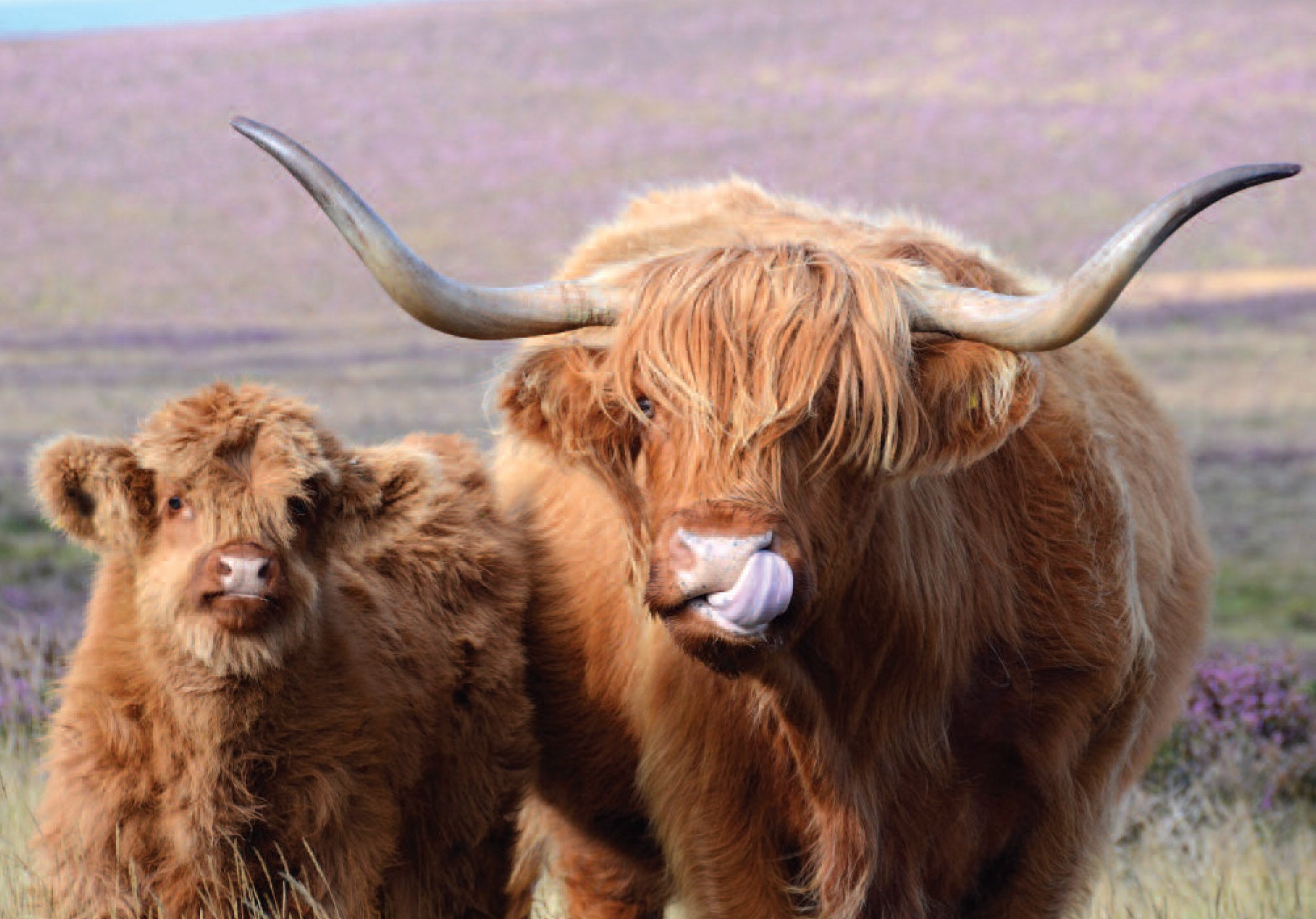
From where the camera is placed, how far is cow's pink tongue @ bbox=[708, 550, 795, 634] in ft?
10.1

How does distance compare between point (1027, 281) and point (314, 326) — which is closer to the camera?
point (1027, 281)

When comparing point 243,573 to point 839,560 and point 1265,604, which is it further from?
point 1265,604

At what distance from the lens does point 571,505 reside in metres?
5.13

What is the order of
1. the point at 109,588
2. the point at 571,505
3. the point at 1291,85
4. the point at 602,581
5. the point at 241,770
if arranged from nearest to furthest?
1. the point at 241,770
2. the point at 109,588
3. the point at 602,581
4. the point at 571,505
5. the point at 1291,85

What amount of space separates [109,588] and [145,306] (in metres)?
33.5

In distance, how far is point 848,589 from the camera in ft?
12.5

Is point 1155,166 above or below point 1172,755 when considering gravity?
above

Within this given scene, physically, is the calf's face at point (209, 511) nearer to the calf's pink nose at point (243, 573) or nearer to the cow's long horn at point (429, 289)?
the calf's pink nose at point (243, 573)

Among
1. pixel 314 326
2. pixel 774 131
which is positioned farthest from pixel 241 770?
pixel 774 131

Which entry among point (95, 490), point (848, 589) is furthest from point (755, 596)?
point (95, 490)

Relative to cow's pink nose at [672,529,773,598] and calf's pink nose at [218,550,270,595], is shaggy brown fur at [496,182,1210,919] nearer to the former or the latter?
cow's pink nose at [672,529,773,598]

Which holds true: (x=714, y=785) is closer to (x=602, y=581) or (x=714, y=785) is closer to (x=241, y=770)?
(x=602, y=581)

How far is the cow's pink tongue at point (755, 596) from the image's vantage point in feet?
10.1

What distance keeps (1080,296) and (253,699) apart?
219 centimetres
